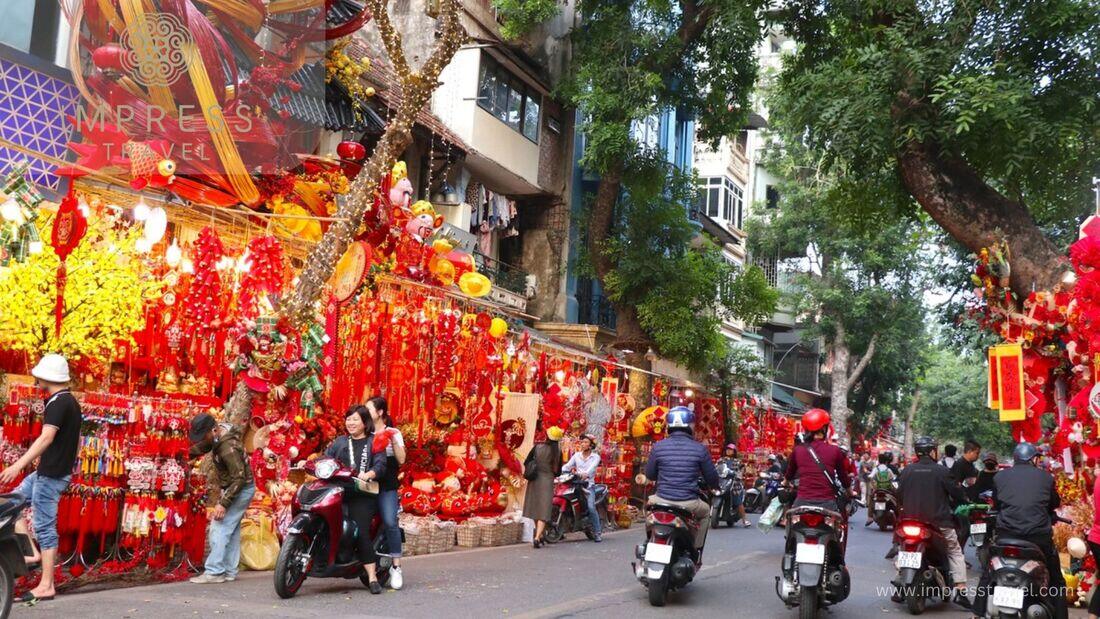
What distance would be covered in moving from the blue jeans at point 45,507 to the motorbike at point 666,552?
4.85m

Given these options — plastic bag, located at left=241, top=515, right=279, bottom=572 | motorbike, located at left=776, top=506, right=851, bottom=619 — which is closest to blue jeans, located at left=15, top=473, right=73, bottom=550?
plastic bag, located at left=241, top=515, right=279, bottom=572

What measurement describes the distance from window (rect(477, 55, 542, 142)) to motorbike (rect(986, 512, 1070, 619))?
15445 millimetres

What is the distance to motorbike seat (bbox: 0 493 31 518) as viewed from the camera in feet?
22.1

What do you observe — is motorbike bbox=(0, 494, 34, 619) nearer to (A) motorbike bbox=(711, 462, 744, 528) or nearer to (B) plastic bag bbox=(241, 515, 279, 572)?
(B) plastic bag bbox=(241, 515, 279, 572)

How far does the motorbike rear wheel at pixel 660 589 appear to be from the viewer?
939 centimetres

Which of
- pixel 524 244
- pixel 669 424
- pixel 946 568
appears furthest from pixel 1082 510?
pixel 524 244

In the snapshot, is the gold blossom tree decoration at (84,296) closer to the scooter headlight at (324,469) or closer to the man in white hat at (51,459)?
the man in white hat at (51,459)

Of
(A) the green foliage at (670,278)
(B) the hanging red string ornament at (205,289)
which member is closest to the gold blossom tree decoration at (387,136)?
(B) the hanging red string ornament at (205,289)

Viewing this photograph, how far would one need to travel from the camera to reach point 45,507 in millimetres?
7703

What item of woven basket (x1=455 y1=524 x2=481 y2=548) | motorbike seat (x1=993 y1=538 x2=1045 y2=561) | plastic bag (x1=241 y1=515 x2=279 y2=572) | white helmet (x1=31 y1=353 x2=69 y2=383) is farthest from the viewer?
woven basket (x1=455 y1=524 x2=481 y2=548)

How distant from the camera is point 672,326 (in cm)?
2225

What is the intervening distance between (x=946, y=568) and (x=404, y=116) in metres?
7.28

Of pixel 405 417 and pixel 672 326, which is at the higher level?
pixel 672 326

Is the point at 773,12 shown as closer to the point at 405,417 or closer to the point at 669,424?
the point at 405,417
